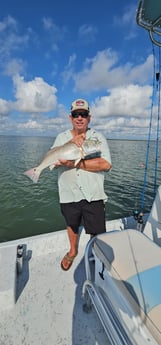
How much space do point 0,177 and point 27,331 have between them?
42.9 ft

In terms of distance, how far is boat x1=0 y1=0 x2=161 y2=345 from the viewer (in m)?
1.38

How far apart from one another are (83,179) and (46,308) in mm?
1610

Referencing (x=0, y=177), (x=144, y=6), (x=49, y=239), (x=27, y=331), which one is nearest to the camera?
(x=27, y=331)

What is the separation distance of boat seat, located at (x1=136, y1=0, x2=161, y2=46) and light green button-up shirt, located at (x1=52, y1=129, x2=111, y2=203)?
170cm

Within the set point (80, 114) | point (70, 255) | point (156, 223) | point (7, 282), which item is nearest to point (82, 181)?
point (80, 114)

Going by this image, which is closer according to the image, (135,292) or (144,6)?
(135,292)

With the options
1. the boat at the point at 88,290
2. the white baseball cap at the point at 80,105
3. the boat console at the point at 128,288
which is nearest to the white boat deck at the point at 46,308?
the boat at the point at 88,290

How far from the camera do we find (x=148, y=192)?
11.2m

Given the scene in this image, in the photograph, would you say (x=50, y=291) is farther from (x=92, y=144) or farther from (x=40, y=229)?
(x=40, y=229)

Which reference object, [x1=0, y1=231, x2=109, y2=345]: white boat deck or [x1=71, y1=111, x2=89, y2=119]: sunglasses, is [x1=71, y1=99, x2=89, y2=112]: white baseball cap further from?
[x1=0, y1=231, x2=109, y2=345]: white boat deck

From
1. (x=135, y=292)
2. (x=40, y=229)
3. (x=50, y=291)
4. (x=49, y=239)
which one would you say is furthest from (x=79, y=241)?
(x=40, y=229)

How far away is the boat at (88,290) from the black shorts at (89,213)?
39cm

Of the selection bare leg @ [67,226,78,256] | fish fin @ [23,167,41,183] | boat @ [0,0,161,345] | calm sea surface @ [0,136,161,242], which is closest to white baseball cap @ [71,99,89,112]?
fish fin @ [23,167,41,183]

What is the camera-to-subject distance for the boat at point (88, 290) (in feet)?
4.53
